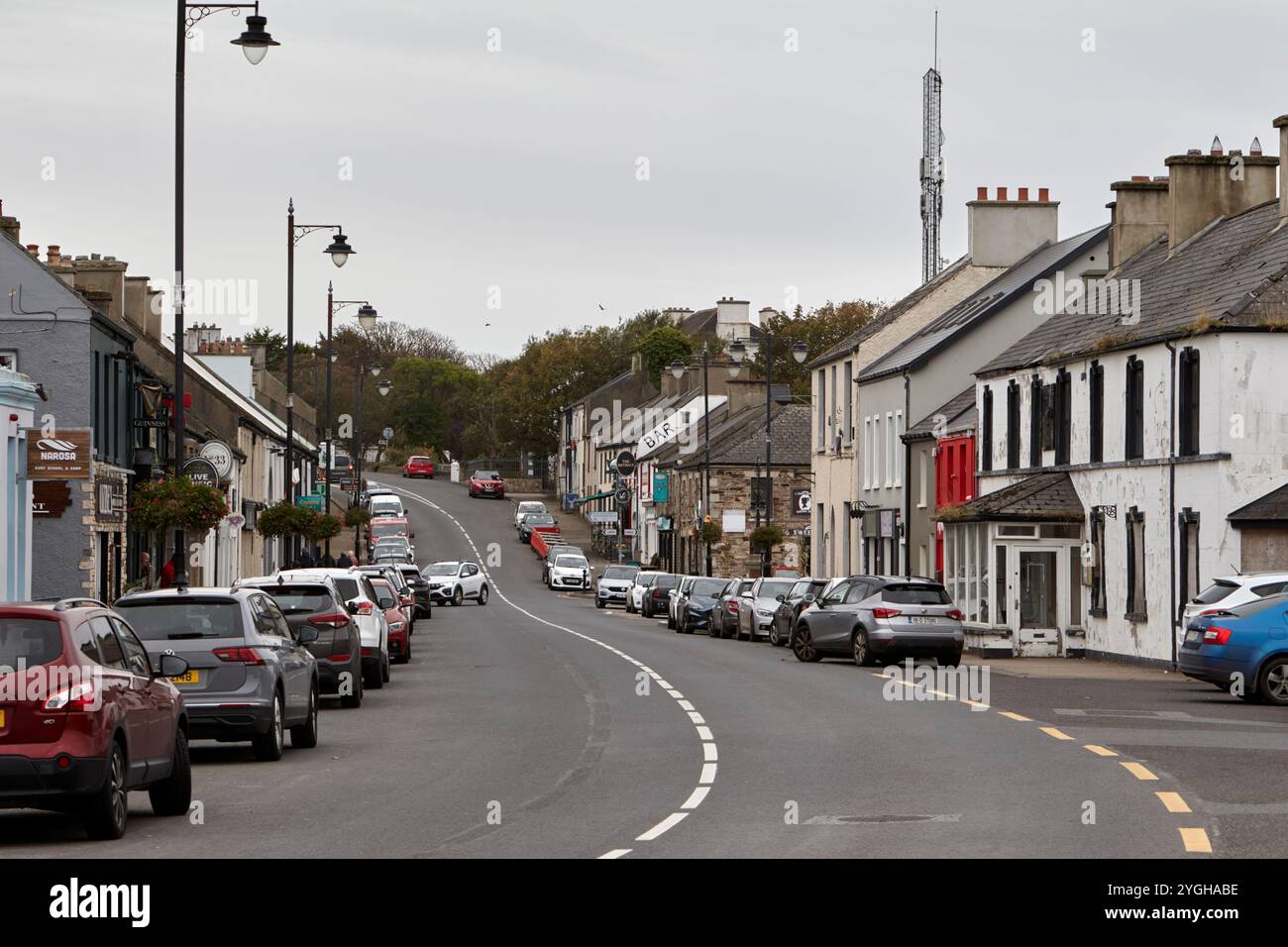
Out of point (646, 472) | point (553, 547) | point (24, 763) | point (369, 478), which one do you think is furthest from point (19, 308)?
point (369, 478)

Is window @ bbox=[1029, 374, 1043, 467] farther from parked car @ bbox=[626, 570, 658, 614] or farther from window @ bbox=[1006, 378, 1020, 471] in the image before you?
parked car @ bbox=[626, 570, 658, 614]

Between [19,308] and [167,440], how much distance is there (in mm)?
10760

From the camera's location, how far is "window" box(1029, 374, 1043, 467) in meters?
43.9

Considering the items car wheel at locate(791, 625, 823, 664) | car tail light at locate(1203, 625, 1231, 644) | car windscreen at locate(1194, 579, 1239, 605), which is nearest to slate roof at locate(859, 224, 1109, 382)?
car wheel at locate(791, 625, 823, 664)

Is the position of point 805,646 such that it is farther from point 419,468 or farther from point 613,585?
point 419,468

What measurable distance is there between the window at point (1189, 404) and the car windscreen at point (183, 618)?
21.1 meters

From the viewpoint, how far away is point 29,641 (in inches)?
522

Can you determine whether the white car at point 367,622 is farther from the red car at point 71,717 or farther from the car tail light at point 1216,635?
the red car at point 71,717

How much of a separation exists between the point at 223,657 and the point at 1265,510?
65.9ft

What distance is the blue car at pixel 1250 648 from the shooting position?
26.0m

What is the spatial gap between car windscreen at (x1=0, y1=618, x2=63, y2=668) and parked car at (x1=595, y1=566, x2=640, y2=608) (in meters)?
59.3

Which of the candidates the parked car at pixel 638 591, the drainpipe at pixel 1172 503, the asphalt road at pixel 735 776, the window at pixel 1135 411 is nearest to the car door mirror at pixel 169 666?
the asphalt road at pixel 735 776

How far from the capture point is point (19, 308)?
4125 cm

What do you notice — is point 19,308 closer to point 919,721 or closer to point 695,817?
point 919,721
